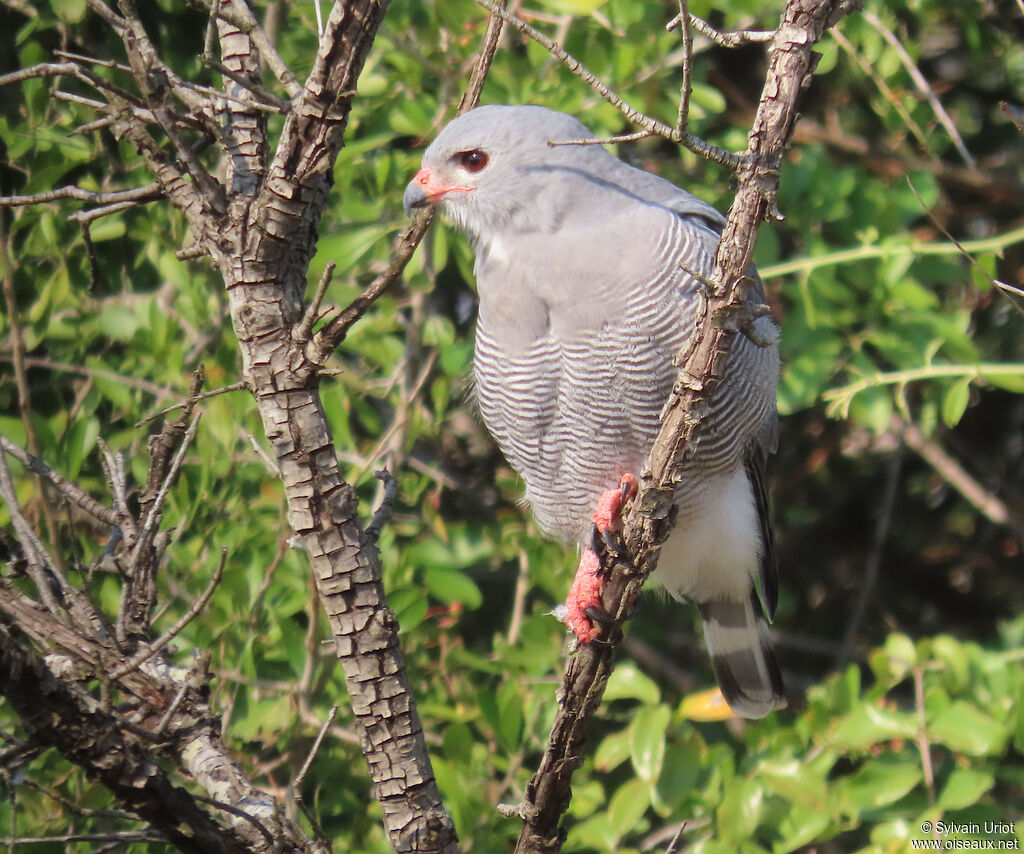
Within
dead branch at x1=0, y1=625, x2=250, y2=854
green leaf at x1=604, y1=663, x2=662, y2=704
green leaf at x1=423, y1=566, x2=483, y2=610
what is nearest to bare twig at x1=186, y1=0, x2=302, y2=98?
dead branch at x1=0, y1=625, x2=250, y2=854

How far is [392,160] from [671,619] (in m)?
2.48

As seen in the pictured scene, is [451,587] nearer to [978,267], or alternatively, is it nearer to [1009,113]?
[978,267]

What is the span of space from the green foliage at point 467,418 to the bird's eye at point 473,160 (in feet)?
1.88

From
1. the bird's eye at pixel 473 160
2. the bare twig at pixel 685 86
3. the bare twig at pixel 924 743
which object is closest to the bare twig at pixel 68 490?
the bird's eye at pixel 473 160

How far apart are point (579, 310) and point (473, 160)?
50 cm

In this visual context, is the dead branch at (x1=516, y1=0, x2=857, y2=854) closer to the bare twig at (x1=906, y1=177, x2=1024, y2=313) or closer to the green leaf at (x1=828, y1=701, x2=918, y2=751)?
the bare twig at (x1=906, y1=177, x2=1024, y2=313)

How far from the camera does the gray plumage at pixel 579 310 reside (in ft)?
9.02

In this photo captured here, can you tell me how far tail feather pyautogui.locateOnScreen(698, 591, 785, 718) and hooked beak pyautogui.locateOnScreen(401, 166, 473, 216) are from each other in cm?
166

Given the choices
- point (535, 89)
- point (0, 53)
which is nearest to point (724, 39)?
point (535, 89)

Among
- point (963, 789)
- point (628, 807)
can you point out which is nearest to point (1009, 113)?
point (963, 789)

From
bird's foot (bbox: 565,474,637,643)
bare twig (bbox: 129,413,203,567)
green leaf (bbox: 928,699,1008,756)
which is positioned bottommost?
green leaf (bbox: 928,699,1008,756)

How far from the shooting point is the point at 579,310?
279cm

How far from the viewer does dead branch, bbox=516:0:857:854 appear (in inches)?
72.2

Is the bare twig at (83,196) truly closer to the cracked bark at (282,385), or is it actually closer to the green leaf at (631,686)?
the cracked bark at (282,385)
